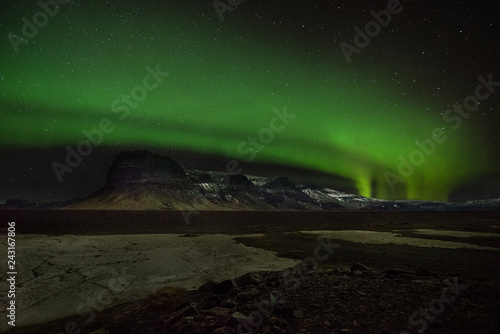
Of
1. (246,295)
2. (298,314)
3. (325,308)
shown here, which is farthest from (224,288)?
(325,308)

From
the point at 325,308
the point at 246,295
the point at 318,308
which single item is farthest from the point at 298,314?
the point at 246,295

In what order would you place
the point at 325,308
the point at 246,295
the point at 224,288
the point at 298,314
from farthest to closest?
1. the point at 224,288
2. the point at 246,295
3. the point at 325,308
4. the point at 298,314

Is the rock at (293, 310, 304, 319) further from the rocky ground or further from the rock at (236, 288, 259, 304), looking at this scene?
the rock at (236, 288, 259, 304)

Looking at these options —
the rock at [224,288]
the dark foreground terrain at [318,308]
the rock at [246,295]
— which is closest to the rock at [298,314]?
the dark foreground terrain at [318,308]

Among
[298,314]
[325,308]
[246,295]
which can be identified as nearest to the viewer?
[298,314]

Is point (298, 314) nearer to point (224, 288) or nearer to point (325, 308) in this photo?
point (325, 308)

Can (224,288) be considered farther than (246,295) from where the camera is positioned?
Yes

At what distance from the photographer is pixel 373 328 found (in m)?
6.13

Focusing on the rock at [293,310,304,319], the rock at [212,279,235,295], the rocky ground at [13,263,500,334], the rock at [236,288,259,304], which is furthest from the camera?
the rock at [212,279,235,295]

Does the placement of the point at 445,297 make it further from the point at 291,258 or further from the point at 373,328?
the point at 291,258

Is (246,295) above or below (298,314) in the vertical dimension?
above

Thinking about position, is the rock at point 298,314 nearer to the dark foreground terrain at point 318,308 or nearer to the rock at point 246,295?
the dark foreground terrain at point 318,308

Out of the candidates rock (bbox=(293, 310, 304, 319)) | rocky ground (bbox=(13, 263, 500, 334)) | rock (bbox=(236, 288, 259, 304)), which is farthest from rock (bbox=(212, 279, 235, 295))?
rock (bbox=(293, 310, 304, 319))

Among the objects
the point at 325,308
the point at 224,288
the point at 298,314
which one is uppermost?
the point at 224,288
